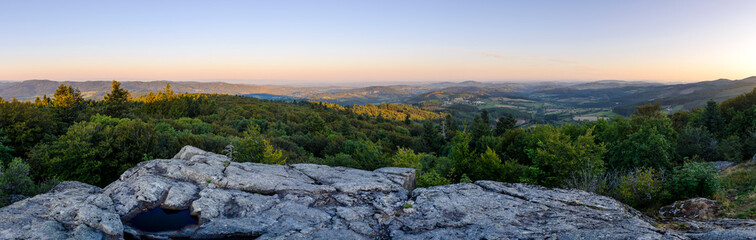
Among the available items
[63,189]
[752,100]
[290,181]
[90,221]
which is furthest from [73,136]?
[752,100]

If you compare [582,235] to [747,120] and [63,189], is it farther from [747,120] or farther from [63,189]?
[747,120]

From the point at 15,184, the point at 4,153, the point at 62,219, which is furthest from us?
the point at 4,153

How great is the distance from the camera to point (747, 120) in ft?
128

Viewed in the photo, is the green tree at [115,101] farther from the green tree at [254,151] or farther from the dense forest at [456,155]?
the green tree at [254,151]

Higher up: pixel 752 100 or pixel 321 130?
pixel 752 100

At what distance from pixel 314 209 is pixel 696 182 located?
15.5 m

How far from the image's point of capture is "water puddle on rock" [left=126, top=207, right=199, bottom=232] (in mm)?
8570

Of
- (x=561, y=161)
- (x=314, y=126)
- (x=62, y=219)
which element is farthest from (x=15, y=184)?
(x=314, y=126)

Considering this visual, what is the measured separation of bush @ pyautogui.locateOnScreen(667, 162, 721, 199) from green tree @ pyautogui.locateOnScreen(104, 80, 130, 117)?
69.8 metres

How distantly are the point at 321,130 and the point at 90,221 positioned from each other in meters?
53.6

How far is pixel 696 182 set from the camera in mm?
12000

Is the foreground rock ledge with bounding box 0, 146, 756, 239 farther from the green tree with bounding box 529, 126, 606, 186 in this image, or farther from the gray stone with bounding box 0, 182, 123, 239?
the green tree with bounding box 529, 126, 606, 186

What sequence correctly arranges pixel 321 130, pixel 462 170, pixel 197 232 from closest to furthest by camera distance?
1. pixel 197 232
2. pixel 462 170
3. pixel 321 130

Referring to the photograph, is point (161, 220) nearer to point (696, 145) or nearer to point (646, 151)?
point (646, 151)
